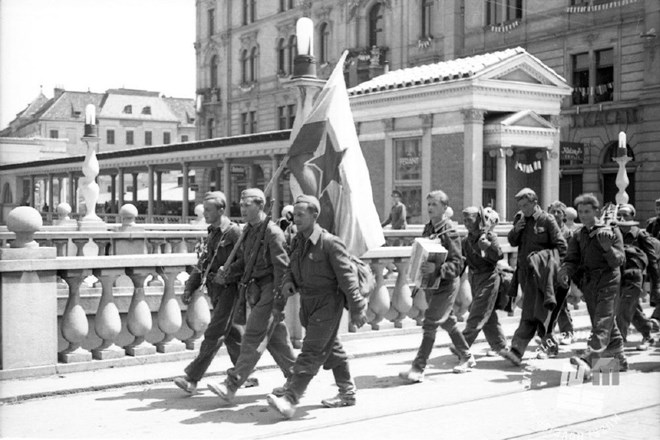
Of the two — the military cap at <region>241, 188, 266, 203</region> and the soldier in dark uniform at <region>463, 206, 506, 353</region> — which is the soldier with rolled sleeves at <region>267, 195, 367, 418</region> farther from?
the soldier in dark uniform at <region>463, 206, 506, 353</region>

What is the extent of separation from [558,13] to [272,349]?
31218 mm

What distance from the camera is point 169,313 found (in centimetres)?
988

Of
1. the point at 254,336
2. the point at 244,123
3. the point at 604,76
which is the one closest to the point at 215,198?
the point at 254,336

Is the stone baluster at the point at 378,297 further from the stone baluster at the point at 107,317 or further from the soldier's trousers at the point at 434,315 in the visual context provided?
the stone baluster at the point at 107,317

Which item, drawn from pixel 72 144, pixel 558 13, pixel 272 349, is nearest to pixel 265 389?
pixel 272 349

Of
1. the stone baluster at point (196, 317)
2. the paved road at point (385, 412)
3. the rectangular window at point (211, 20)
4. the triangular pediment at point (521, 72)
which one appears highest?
the rectangular window at point (211, 20)

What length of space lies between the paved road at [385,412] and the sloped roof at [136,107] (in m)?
86.5

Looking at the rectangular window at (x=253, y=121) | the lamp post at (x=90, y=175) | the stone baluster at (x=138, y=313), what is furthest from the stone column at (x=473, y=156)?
the rectangular window at (x=253, y=121)

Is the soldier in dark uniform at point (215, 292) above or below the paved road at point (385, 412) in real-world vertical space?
above

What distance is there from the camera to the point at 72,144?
82.9 m

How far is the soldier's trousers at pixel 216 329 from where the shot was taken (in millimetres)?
8180

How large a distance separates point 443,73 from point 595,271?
1101cm

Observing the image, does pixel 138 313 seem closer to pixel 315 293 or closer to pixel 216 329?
pixel 216 329

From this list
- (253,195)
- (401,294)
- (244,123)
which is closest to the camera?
(253,195)
